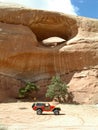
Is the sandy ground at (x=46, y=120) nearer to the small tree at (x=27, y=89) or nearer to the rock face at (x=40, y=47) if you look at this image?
the small tree at (x=27, y=89)

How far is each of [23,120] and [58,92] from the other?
11.6 metres

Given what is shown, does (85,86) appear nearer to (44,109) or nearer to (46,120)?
(44,109)

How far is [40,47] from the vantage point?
3275 cm

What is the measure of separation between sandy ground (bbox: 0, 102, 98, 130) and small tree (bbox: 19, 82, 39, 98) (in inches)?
189

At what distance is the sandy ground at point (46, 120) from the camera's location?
615 inches

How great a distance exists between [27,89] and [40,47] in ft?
17.6

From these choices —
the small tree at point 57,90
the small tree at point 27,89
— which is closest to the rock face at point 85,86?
the small tree at point 57,90

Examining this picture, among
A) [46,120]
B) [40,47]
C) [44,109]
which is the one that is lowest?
[46,120]

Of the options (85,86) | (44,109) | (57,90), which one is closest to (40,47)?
(57,90)

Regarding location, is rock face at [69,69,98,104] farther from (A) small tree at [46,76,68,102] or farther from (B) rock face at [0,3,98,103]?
(A) small tree at [46,76,68,102]

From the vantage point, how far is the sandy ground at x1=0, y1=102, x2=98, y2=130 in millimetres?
15609

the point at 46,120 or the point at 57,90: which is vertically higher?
the point at 57,90

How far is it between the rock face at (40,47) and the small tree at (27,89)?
195 centimetres

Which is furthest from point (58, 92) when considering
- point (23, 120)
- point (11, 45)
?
point (23, 120)
